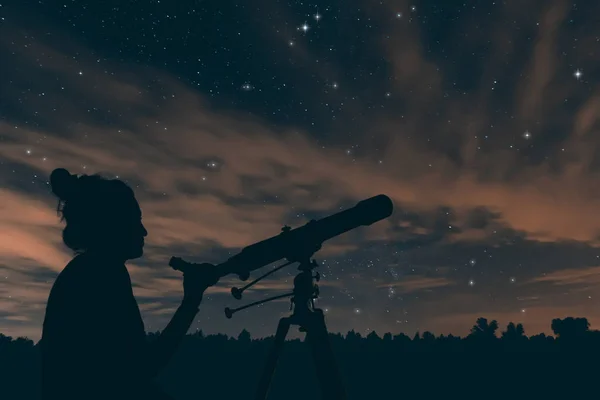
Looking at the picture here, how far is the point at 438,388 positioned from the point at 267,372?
33.7m

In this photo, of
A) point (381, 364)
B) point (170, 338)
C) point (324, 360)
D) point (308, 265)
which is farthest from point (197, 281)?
point (381, 364)

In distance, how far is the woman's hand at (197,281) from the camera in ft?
11.0

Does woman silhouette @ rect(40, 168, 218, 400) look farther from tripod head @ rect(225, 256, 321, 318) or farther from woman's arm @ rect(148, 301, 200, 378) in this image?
tripod head @ rect(225, 256, 321, 318)

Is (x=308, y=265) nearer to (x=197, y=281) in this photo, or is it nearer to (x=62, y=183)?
(x=197, y=281)

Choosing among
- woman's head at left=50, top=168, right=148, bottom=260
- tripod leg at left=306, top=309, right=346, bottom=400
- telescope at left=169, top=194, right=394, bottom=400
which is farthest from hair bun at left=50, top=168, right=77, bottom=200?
tripod leg at left=306, top=309, right=346, bottom=400

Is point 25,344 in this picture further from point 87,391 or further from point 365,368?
point 87,391

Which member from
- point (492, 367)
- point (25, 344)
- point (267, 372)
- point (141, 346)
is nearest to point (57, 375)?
point (141, 346)

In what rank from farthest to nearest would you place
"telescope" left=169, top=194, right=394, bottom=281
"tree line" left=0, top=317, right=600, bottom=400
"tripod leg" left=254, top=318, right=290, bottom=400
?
→ "tree line" left=0, top=317, right=600, bottom=400 < "tripod leg" left=254, top=318, right=290, bottom=400 < "telescope" left=169, top=194, right=394, bottom=281

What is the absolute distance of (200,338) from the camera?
118 feet

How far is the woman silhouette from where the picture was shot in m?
2.60

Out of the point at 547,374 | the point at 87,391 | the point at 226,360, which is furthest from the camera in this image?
the point at 226,360

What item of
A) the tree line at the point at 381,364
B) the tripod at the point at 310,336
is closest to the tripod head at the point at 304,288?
the tripod at the point at 310,336

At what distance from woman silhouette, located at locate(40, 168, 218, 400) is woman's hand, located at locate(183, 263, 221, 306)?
218 millimetres

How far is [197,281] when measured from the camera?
3.44 meters
